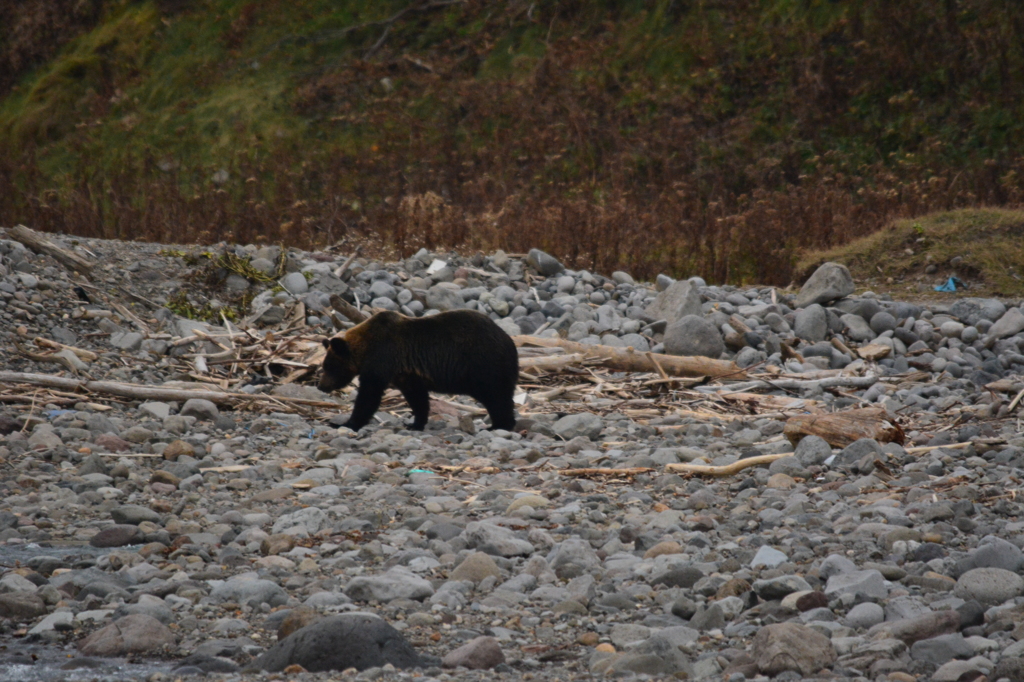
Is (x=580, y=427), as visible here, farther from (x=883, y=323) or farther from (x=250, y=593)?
(x=883, y=323)

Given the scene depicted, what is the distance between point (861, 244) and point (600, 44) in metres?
10.9

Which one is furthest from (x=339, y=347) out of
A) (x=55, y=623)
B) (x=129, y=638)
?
(x=129, y=638)

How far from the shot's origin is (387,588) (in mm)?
3467

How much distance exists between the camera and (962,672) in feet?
8.38

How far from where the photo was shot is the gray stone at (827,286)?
9977 mm

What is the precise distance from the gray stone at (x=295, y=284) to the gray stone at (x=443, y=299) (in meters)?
1.34

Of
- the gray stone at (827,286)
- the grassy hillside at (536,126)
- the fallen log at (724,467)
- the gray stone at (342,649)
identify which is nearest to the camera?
the gray stone at (342,649)

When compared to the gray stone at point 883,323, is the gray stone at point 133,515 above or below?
below

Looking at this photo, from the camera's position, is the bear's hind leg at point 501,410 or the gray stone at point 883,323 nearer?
the bear's hind leg at point 501,410

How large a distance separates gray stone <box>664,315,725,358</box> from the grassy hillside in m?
4.26

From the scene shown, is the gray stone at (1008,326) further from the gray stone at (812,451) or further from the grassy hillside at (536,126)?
the gray stone at (812,451)

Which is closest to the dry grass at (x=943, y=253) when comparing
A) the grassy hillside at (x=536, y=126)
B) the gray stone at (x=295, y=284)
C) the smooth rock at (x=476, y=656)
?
the grassy hillside at (x=536, y=126)

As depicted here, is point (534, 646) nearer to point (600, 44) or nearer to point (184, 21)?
point (600, 44)

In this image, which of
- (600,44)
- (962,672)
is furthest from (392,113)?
(962,672)
